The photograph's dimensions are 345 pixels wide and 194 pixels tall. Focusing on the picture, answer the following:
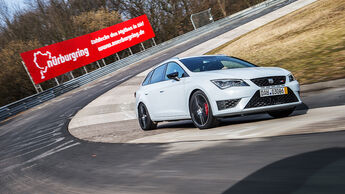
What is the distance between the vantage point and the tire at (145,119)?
9594 mm

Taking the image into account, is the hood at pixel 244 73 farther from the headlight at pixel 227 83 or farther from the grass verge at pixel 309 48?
the grass verge at pixel 309 48

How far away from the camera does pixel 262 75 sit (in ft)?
22.4

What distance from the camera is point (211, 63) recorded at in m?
7.98

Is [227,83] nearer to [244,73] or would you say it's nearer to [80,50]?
[244,73]

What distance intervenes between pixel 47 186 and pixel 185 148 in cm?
201

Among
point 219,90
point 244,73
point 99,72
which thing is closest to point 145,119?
point 219,90

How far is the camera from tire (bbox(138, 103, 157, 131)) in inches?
378

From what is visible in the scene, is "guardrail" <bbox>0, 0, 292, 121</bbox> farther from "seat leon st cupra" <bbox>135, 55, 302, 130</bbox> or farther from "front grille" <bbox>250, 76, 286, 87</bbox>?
"front grille" <bbox>250, 76, 286, 87</bbox>

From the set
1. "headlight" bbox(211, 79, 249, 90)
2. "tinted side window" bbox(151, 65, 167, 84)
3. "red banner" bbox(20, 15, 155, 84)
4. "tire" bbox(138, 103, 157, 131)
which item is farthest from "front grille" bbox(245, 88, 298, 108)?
"red banner" bbox(20, 15, 155, 84)

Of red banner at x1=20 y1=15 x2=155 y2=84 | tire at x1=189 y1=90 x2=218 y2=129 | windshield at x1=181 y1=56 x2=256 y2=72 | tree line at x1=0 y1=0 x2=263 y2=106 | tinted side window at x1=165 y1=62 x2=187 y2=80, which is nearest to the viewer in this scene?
tire at x1=189 y1=90 x2=218 y2=129

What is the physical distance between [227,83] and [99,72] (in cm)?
3091

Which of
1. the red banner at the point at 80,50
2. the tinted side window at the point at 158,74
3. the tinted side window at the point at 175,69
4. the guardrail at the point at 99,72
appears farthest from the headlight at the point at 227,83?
the red banner at the point at 80,50

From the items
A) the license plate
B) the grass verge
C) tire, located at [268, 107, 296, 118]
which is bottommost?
the grass verge

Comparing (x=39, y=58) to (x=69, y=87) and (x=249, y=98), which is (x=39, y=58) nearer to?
(x=69, y=87)
